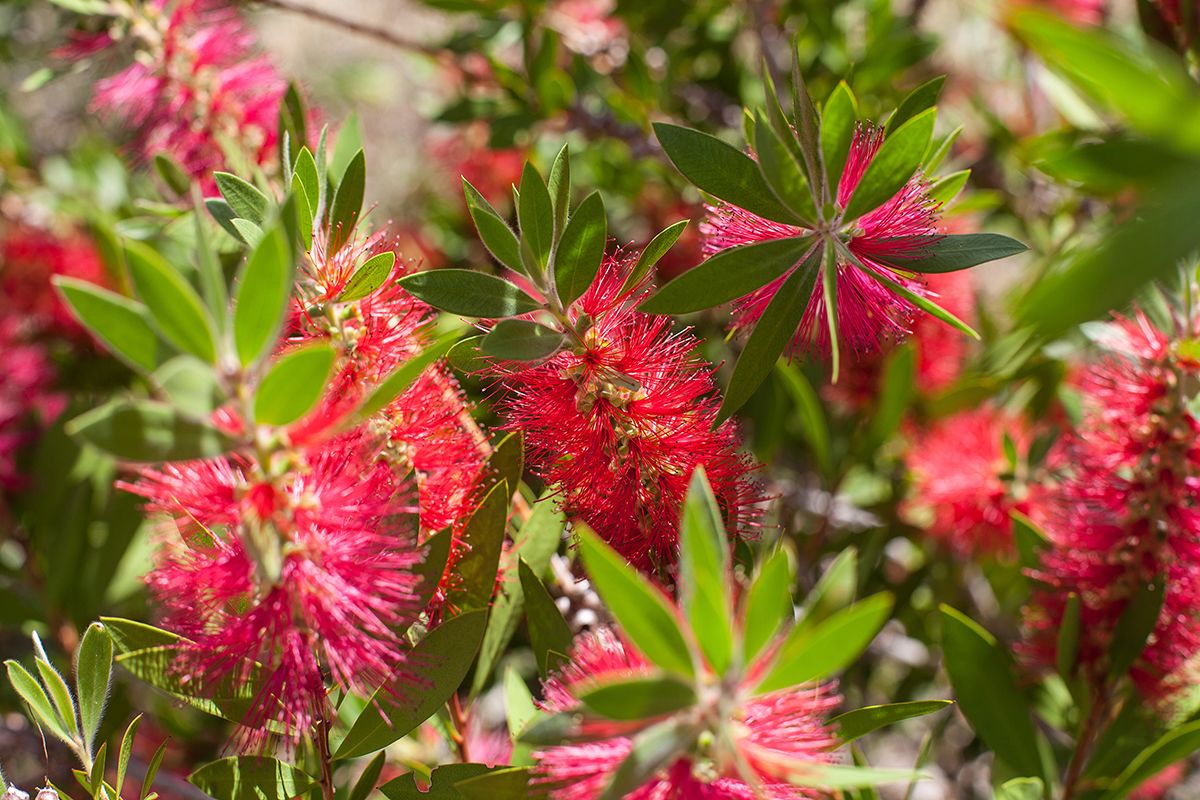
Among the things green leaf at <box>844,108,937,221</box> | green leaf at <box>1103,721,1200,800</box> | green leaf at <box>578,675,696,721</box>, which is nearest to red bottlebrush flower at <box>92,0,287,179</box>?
green leaf at <box>844,108,937,221</box>

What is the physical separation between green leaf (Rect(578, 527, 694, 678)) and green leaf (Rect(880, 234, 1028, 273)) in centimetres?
38

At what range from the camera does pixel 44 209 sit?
1.75 meters

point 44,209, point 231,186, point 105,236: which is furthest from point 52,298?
point 231,186

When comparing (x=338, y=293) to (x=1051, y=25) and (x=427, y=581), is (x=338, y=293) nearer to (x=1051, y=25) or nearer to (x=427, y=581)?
(x=427, y=581)

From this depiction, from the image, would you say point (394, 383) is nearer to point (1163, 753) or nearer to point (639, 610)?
point (639, 610)

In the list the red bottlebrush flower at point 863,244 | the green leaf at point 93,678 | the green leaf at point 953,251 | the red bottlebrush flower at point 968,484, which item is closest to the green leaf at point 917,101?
the red bottlebrush flower at point 863,244

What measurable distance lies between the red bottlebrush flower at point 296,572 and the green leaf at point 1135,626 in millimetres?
671

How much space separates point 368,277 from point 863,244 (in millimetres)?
383

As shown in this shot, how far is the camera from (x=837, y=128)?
2.07 feet

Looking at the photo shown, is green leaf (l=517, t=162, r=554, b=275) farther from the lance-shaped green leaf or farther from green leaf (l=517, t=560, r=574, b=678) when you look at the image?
green leaf (l=517, t=560, r=574, b=678)

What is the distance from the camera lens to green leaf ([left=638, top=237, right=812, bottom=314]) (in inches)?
25.7

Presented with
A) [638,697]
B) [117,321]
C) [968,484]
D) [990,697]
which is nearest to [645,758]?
[638,697]

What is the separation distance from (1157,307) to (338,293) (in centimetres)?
75

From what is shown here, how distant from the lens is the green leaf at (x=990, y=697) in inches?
37.2
